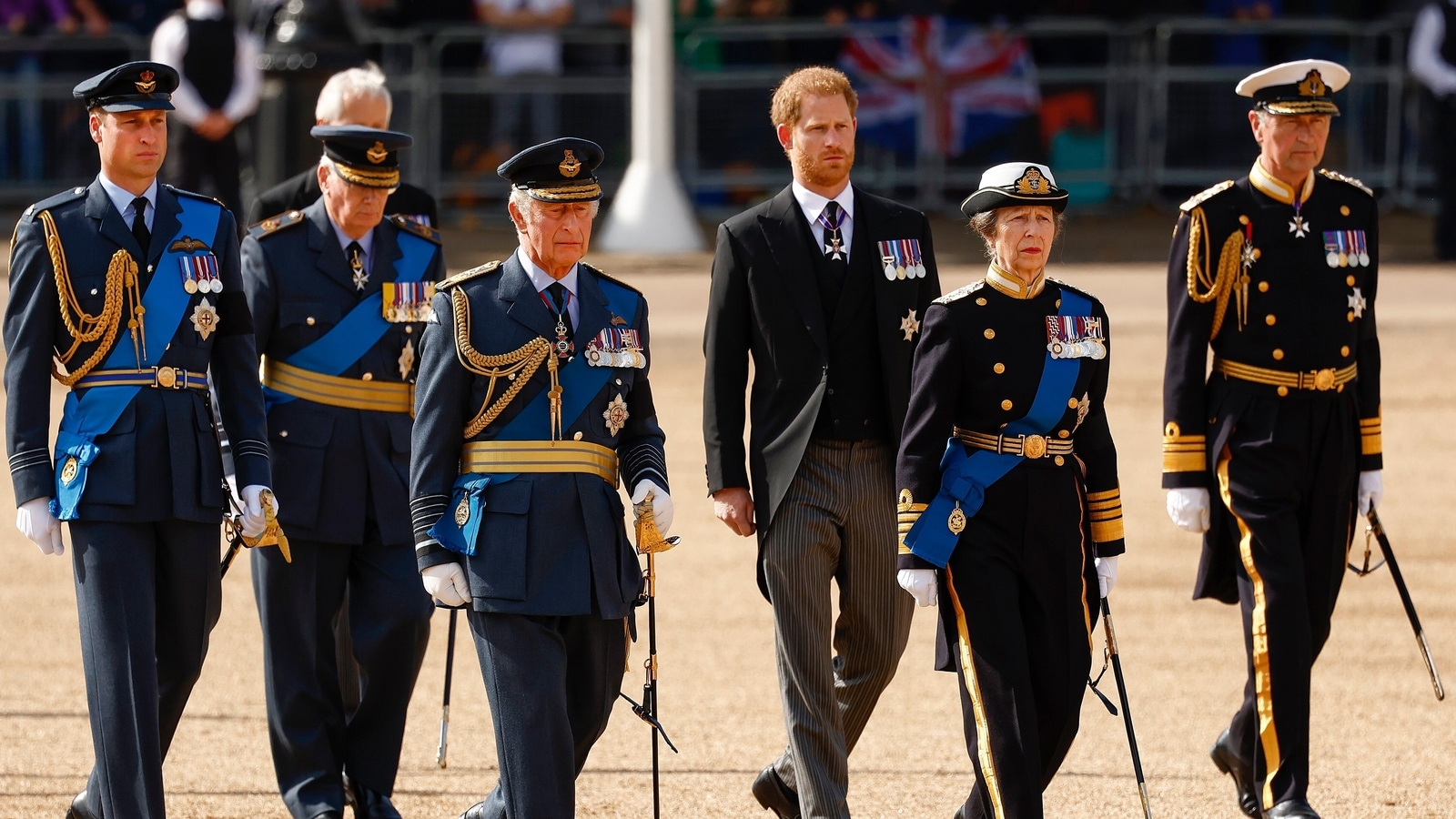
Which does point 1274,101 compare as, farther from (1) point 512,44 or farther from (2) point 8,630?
(1) point 512,44

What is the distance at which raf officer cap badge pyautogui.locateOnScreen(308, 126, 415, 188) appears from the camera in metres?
6.68

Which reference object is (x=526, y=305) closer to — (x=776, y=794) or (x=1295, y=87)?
(x=776, y=794)

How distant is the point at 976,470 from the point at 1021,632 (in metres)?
0.39

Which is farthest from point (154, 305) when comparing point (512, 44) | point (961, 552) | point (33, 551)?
point (512, 44)

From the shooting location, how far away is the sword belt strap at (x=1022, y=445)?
5.64 metres

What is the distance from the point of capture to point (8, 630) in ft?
29.3

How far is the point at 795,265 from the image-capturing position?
20.4 ft

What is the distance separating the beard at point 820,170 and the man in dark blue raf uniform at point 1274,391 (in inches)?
37.3

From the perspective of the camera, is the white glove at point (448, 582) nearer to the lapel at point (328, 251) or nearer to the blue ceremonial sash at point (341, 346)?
the blue ceremonial sash at point (341, 346)

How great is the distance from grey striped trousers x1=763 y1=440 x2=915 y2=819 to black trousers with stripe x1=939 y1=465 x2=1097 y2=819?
501 mm

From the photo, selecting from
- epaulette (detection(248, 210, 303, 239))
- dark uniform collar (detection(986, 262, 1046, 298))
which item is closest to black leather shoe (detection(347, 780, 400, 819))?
epaulette (detection(248, 210, 303, 239))

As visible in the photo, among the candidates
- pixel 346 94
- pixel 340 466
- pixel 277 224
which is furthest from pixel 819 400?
pixel 346 94

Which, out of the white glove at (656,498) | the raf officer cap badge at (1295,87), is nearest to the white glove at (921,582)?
the white glove at (656,498)

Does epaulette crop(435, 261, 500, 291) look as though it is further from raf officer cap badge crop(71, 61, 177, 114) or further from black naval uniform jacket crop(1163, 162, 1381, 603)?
black naval uniform jacket crop(1163, 162, 1381, 603)
